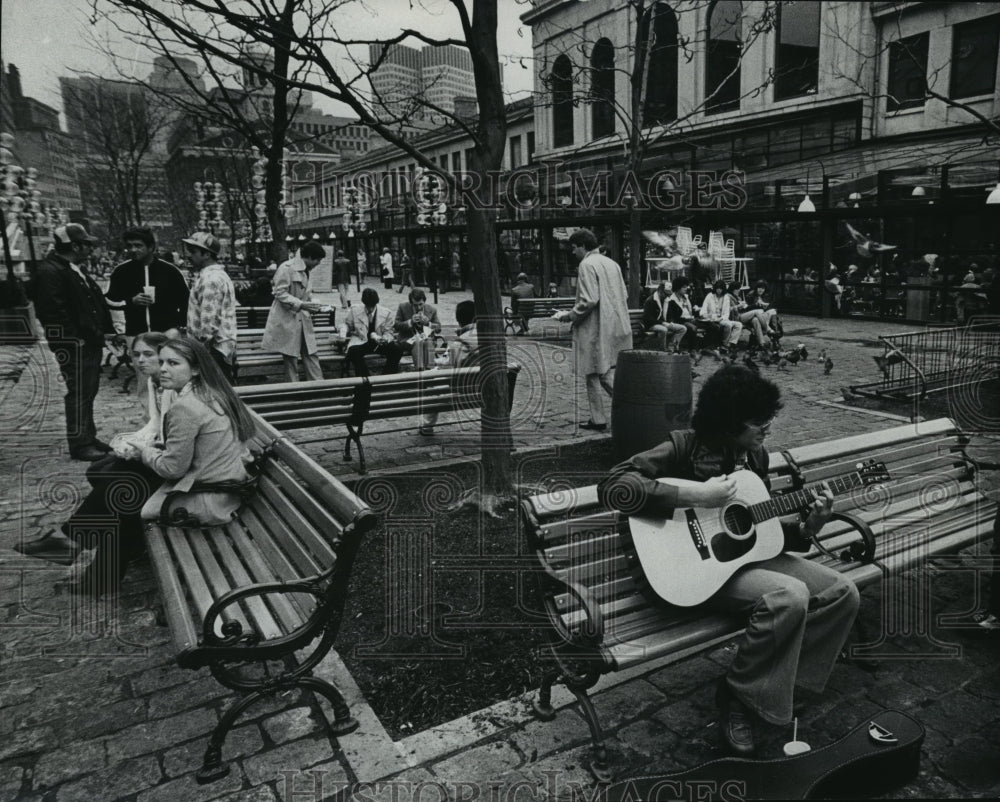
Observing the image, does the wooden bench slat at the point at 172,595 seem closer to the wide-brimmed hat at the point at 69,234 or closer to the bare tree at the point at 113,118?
the wide-brimmed hat at the point at 69,234

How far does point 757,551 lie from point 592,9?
107ft

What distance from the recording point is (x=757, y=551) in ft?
10.3

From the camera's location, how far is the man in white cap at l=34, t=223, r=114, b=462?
711 cm

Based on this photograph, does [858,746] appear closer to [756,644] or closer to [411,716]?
[756,644]

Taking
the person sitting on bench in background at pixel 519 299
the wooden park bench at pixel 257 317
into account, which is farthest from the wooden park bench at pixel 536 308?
the wooden park bench at pixel 257 317

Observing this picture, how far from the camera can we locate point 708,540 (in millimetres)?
3068

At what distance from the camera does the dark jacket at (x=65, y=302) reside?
7.09 meters

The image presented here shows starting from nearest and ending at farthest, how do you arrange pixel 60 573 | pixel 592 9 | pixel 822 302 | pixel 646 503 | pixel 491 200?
pixel 646 503
pixel 60 573
pixel 491 200
pixel 822 302
pixel 592 9

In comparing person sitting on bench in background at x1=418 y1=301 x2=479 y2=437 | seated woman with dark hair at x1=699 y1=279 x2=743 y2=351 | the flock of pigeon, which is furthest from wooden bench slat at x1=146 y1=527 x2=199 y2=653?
seated woman with dark hair at x1=699 y1=279 x2=743 y2=351

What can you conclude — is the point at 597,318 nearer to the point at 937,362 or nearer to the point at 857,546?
the point at 857,546

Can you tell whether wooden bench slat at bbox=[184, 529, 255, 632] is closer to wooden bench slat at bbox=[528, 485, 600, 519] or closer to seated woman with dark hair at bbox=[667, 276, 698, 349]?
wooden bench slat at bbox=[528, 485, 600, 519]

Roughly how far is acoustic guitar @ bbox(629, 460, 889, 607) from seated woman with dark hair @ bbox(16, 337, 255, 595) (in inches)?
90.1

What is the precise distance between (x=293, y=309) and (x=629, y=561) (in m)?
6.39

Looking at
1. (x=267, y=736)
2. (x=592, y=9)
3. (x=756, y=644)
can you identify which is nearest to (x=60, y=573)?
(x=267, y=736)
